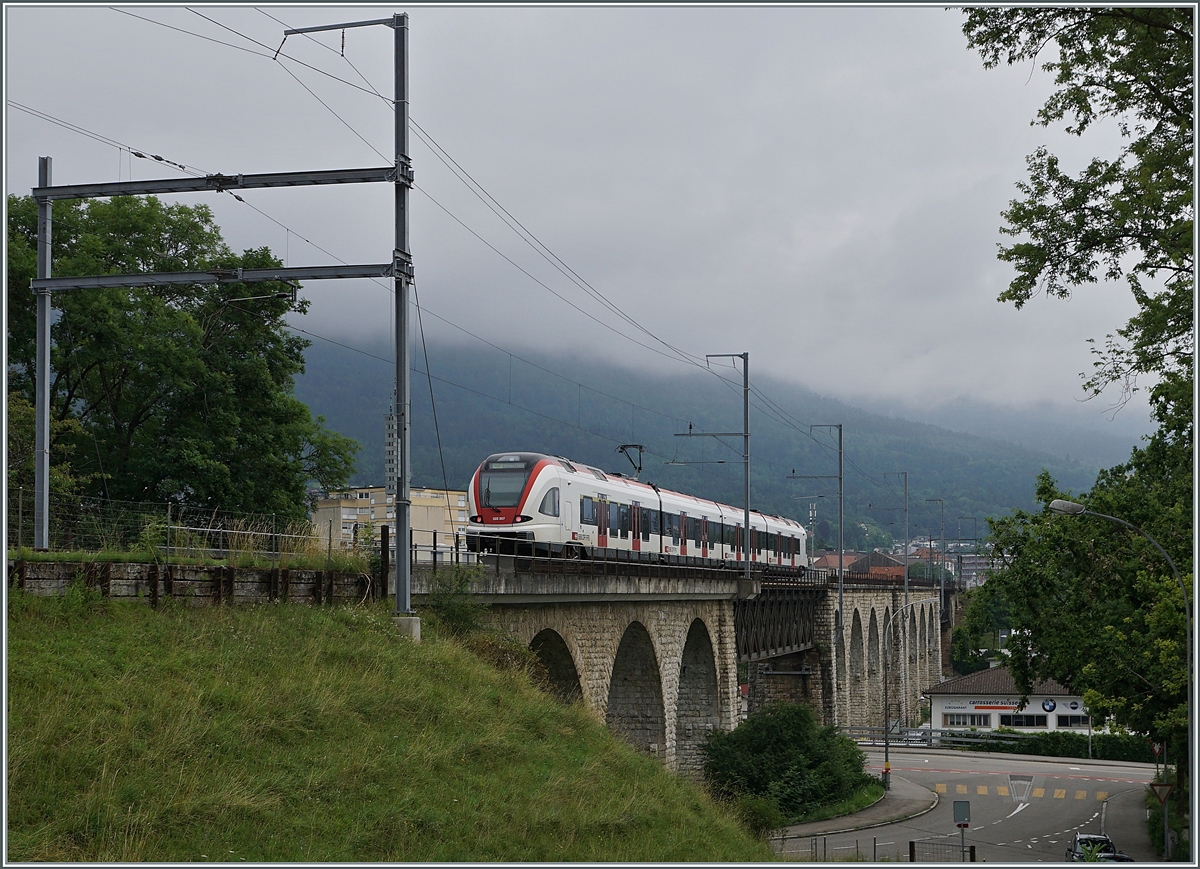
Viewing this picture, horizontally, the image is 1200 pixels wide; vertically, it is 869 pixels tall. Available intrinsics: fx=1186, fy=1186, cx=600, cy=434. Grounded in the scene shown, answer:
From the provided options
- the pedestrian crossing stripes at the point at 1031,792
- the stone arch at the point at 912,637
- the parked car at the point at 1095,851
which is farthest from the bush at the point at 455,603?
the stone arch at the point at 912,637

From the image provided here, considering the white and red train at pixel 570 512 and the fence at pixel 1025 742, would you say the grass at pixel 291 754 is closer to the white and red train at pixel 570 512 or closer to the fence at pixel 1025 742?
the white and red train at pixel 570 512

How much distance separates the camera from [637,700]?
33.1 m

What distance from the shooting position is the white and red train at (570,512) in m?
29.8

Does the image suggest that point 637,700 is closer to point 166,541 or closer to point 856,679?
point 166,541

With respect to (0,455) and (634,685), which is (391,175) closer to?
(0,455)

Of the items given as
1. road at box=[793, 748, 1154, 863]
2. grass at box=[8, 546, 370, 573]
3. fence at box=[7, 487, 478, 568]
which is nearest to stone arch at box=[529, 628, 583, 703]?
fence at box=[7, 487, 478, 568]

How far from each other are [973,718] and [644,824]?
6519 cm

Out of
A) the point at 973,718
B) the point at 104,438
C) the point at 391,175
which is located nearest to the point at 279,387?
the point at 104,438

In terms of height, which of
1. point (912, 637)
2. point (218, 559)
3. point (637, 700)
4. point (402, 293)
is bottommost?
point (912, 637)

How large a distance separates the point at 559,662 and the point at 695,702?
1667cm

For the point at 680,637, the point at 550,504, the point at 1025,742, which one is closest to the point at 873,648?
the point at 1025,742

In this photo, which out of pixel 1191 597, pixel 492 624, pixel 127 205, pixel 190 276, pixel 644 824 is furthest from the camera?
pixel 127 205

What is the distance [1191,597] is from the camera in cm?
1942

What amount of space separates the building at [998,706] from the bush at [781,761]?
32.8 meters
